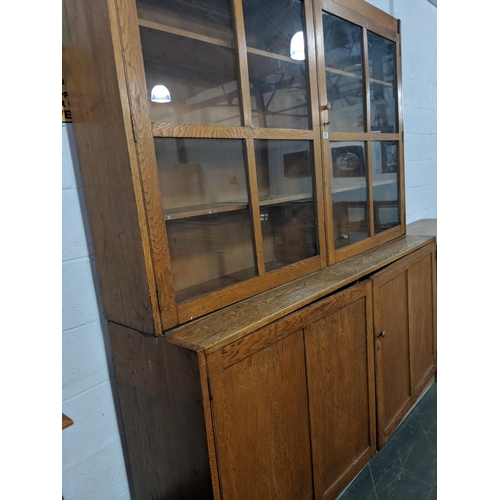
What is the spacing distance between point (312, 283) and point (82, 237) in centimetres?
79

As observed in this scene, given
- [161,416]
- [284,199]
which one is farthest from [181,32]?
[161,416]

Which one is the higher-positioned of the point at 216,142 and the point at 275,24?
the point at 275,24

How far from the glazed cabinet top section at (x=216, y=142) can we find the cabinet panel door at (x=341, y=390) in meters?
0.22

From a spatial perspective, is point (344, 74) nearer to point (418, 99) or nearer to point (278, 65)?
point (278, 65)

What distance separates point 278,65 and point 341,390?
125cm

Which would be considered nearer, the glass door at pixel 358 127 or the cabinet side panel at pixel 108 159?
the cabinet side panel at pixel 108 159

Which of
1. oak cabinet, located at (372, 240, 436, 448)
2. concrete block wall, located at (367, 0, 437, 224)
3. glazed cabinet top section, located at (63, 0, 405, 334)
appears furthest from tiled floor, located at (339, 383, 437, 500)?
concrete block wall, located at (367, 0, 437, 224)

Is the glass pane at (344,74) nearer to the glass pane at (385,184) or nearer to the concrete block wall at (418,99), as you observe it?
the glass pane at (385,184)

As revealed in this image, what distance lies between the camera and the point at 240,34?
1.16 meters

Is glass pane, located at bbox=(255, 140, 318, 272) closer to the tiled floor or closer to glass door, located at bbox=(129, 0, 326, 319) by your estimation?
glass door, located at bbox=(129, 0, 326, 319)

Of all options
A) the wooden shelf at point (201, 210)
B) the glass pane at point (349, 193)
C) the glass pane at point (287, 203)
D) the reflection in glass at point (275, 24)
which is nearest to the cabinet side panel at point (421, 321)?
the glass pane at point (349, 193)

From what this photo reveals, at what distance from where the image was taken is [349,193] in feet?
5.82

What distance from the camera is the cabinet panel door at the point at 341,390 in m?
1.31
